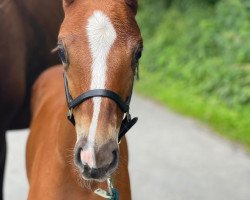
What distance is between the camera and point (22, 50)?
4.43 m

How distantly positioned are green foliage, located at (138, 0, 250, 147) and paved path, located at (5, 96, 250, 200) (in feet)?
1.37

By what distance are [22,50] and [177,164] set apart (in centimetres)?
261

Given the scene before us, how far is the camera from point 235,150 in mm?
6785

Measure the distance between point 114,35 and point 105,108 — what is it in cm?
32

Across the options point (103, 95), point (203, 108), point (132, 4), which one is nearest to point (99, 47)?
point (103, 95)

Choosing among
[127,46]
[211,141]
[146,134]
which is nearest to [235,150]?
[211,141]

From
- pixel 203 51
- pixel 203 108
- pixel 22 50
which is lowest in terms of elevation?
pixel 203 51

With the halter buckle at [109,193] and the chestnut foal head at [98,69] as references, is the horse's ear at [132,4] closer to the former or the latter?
the chestnut foal head at [98,69]

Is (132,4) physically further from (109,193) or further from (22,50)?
(22,50)

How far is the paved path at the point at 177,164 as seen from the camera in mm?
5887

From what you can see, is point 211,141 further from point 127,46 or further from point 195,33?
point 127,46

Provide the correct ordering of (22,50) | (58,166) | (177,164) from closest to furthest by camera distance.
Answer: (58,166) < (22,50) < (177,164)

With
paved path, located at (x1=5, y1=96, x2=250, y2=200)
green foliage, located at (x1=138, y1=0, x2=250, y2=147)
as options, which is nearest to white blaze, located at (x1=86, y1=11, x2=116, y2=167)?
paved path, located at (x1=5, y1=96, x2=250, y2=200)

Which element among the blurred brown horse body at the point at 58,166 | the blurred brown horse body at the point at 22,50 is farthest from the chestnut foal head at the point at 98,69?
the blurred brown horse body at the point at 22,50
